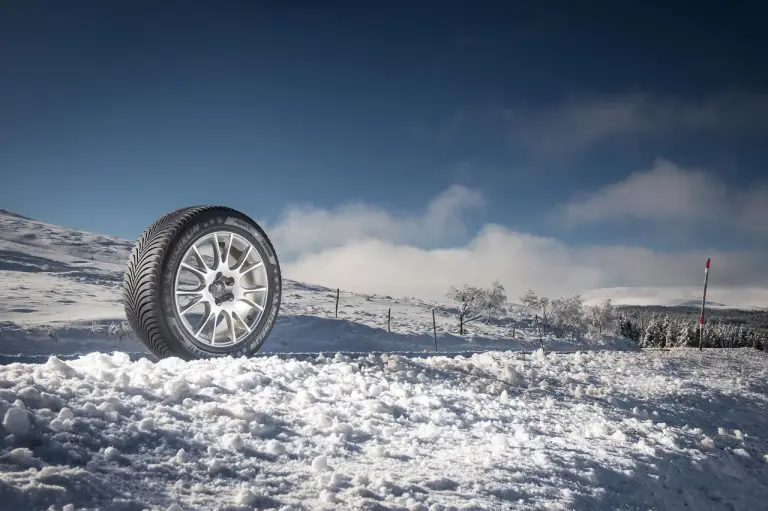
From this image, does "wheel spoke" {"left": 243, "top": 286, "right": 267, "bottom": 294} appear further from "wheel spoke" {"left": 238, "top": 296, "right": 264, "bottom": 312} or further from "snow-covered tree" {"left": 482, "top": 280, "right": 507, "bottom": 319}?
"snow-covered tree" {"left": 482, "top": 280, "right": 507, "bottom": 319}

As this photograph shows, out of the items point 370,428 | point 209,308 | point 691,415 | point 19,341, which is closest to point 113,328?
point 19,341

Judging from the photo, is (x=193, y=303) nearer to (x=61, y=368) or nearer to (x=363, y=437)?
(x=61, y=368)

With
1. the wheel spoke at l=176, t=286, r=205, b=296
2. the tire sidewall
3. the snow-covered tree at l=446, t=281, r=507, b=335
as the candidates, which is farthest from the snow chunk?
the snow-covered tree at l=446, t=281, r=507, b=335

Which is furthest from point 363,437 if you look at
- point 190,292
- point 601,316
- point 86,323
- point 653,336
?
point 653,336

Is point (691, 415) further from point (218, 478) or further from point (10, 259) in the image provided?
point (10, 259)

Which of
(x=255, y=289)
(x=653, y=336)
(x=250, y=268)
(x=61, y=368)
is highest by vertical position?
(x=250, y=268)

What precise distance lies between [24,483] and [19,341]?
12.1 metres

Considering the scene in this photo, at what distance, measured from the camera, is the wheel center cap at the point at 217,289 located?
6.21 meters

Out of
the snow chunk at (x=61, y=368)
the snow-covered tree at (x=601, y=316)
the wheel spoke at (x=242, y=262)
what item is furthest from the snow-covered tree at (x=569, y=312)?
the snow chunk at (x=61, y=368)

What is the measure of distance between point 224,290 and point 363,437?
3147mm

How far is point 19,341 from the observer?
478 inches

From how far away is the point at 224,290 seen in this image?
20.6ft

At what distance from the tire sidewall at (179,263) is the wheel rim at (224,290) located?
2.3 inches

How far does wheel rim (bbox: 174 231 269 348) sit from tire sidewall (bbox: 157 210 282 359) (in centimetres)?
6
